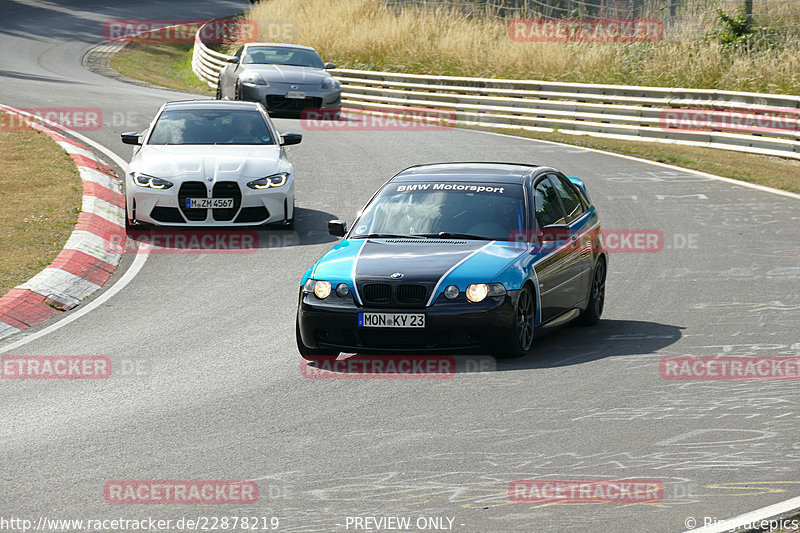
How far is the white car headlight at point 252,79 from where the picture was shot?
25922 millimetres

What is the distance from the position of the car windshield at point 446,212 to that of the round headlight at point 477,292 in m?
0.97

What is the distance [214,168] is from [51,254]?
2.61 metres

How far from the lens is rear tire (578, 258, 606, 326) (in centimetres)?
1091

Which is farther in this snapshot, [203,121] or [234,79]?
[234,79]

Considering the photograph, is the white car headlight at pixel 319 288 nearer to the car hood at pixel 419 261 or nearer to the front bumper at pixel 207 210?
the car hood at pixel 419 261

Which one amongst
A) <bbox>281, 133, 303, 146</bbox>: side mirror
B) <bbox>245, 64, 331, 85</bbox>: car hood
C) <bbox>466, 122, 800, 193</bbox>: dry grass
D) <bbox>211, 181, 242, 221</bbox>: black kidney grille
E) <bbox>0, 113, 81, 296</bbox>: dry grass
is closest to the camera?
<bbox>0, 113, 81, 296</bbox>: dry grass

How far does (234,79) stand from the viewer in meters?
26.7

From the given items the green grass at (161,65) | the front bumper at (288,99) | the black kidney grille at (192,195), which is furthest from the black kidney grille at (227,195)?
the green grass at (161,65)

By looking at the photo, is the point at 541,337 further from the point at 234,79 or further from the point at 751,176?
the point at 234,79

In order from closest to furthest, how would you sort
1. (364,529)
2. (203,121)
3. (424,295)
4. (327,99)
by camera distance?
(364,529) → (424,295) → (203,121) → (327,99)

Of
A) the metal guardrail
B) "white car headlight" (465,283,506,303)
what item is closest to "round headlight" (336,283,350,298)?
"white car headlight" (465,283,506,303)

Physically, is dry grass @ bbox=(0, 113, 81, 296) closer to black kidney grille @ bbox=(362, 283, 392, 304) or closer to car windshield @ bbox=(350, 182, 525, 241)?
car windshield @ bbox=(350, 182, 525, 241)

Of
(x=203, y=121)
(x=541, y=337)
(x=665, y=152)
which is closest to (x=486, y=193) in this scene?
(x=541, y=337)

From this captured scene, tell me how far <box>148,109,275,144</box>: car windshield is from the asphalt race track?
270cm
